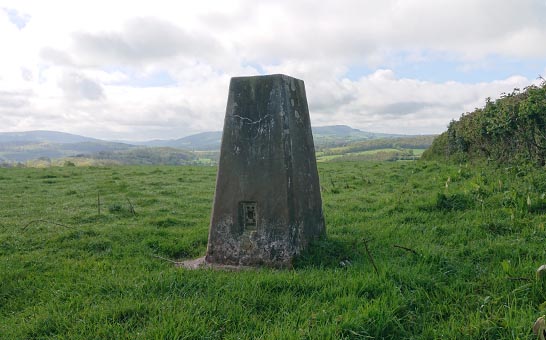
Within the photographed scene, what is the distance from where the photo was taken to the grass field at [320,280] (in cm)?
354

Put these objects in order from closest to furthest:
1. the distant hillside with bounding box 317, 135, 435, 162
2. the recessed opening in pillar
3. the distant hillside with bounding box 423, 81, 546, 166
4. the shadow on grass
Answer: the shadow on grass < the recessed opening in pillar < the distant hillside with bounding box 423, 81, 546, 166 < the distant hillside with bounding box 317, 135, 435, 162

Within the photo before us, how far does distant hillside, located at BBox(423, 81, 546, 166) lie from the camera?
9.58m

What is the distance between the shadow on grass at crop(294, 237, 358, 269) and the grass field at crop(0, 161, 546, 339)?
0.7 inches

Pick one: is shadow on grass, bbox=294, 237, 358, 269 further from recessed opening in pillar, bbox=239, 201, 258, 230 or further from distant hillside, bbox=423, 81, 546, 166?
distant hillside, bbox=423, 81, 546, 166

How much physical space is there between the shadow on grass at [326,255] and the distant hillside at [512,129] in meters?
6.50

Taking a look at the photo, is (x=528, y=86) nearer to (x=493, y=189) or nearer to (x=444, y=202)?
(x=493, y=189)

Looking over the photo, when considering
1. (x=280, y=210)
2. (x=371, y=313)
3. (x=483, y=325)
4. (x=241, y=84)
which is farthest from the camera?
(x=241, y=84)

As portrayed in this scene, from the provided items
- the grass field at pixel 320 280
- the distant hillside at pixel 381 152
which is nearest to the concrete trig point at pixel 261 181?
the grass field at pixel 320 280

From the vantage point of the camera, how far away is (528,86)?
34.3ft

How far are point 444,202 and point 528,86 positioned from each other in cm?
508

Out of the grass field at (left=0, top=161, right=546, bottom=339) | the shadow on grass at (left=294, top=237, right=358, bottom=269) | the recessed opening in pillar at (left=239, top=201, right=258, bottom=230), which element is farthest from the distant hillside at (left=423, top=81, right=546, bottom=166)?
the recessed opening in pillar at (left=239, top=201, right=258, bottom=230)

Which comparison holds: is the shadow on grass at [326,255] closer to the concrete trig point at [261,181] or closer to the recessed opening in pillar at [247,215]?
the concrete trig point at [261,181]

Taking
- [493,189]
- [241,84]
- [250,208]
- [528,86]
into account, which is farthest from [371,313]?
[528,86]

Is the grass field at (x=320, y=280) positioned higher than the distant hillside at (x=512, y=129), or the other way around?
the distant hillside at (x=512, y=129)
